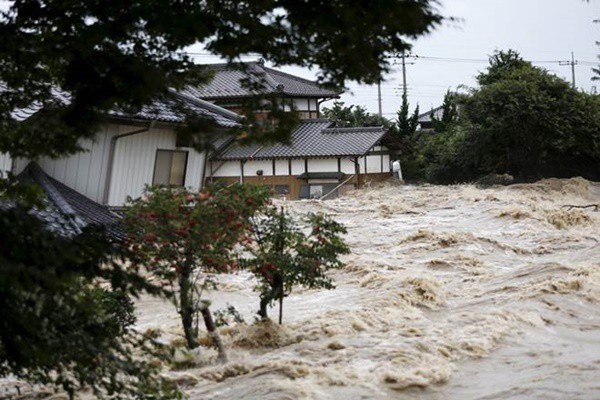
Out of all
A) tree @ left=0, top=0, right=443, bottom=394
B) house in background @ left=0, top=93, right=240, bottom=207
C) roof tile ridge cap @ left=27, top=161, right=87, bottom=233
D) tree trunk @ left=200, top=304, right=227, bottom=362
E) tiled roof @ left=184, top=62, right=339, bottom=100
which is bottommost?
tree trunk @ left=200, top=304, right=227, bottom=362

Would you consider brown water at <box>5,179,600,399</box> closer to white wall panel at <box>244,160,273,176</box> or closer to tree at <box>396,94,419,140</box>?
white wall panel at <box>244,160,273,176</box>

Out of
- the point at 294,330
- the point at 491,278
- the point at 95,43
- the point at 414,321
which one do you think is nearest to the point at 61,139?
the point at 95,43

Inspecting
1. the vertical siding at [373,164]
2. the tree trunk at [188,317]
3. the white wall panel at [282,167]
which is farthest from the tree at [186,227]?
the vertical siding at [373,164]

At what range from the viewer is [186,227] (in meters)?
8.28

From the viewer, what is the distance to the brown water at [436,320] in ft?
27.7

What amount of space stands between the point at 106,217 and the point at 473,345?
711 cm

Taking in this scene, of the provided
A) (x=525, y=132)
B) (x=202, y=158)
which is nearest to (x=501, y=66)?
(x=525, y=132)

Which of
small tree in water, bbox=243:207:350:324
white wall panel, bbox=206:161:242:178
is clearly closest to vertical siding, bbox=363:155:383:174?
white wall panel, bbox=206:161:242:178

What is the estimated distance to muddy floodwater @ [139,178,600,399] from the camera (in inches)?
332

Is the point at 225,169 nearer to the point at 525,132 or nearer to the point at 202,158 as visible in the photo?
the point at 525,132

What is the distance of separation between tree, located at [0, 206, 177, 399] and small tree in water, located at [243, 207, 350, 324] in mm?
4696

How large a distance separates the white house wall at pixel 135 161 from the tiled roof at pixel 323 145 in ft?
44.7

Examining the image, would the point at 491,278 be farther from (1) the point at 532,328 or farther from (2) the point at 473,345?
(2) the point at 473,345

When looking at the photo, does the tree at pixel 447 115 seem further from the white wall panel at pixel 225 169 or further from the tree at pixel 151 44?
the tree at pixel 151 44
